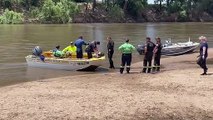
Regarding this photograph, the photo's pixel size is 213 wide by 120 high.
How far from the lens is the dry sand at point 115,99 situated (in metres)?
12.7

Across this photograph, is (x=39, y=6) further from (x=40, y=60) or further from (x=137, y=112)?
(x=137, y=112)

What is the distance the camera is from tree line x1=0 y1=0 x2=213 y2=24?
8725 centimetres

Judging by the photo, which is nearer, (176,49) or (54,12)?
(176,49)

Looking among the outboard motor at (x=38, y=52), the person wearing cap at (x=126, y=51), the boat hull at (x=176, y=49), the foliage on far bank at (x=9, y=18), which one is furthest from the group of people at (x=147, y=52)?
the foliage on far bank at (x=9, y=18)

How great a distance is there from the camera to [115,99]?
14.3 m

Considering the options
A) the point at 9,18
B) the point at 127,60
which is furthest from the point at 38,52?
the point at 9,18

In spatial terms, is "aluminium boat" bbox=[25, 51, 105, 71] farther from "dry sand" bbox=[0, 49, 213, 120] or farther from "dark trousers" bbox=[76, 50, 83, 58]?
"dry sand" bbox=[0, 49, 213, 120]

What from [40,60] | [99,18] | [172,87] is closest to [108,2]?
[99,18]

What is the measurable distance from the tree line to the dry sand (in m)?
67.0

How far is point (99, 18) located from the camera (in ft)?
326

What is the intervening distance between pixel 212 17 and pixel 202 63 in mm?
101889

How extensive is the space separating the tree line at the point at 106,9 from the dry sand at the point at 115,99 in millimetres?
66993

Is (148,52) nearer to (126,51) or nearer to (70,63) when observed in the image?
(126,51)

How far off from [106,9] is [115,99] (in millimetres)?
90950
